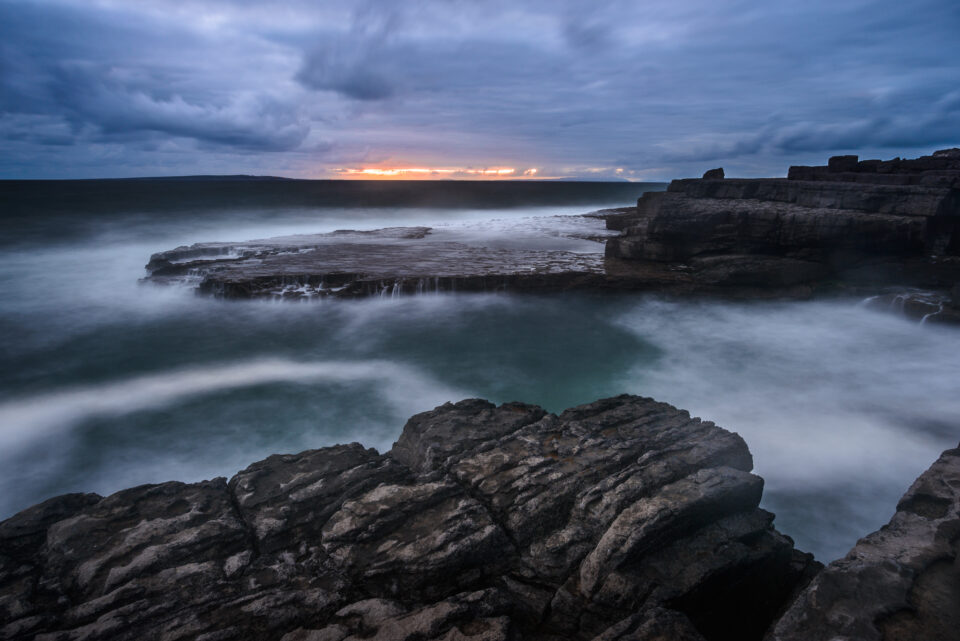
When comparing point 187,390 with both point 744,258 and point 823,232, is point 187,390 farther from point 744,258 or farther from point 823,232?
point 823,232

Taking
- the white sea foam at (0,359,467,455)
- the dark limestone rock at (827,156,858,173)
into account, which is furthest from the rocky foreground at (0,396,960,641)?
the dark limestone rock at (827,156,858,173)

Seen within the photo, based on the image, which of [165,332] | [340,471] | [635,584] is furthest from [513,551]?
[165,332]

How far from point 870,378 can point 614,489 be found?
28.4 ft

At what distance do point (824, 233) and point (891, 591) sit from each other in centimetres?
1302

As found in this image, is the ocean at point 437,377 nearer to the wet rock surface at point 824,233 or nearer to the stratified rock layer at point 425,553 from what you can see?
the wet rock surface at point 824,233

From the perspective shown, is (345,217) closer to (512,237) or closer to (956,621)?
(512,237)

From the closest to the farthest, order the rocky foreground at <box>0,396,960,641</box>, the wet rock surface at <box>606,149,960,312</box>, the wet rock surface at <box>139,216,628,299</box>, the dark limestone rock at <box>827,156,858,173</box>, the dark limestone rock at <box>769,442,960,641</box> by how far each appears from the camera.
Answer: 1. the dark limestone rock at <box>769,442,960,641</box>
2. the rocky foreground at <box>0,396,960,641</box>
3. the wet rock surface at <box>606,149,960,312</box>
4. the wet rock surface at <box>139,216,628,299</box>
5. the dark limestone rock at <box>827,156,858,173</box>

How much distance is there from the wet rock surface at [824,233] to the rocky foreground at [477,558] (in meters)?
10.8

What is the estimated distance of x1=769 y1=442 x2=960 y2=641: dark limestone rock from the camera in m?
3.22

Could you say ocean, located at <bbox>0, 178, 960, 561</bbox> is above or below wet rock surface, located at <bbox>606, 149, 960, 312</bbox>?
below

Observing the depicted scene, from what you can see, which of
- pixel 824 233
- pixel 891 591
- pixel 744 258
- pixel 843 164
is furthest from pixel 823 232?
pixel 891 591

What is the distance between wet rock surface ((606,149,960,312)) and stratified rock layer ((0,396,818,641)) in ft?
37.5

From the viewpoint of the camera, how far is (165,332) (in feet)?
43.4

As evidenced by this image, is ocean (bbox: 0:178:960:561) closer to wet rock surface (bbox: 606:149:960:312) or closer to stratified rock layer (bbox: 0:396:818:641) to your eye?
wet rock surface (bbox: 606:149:960:312)
